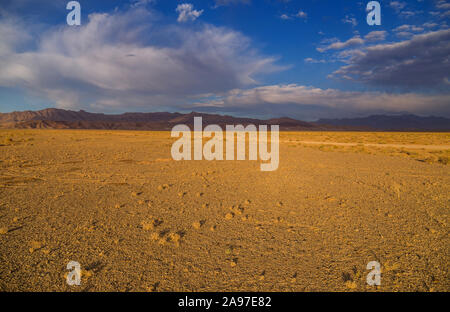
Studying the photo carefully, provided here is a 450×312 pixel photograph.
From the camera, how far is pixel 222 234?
15.0ft

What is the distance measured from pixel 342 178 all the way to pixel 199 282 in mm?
8543

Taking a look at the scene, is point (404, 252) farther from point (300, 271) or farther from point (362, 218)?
point (300, 271)

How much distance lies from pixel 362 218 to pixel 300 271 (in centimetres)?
291

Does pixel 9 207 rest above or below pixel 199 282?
above

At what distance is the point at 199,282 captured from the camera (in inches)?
124

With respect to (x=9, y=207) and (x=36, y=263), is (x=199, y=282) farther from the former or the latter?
(x=9, y=207)

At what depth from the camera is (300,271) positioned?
338 cm

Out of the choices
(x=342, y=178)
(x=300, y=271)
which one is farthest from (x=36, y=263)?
(x=342, y=178)

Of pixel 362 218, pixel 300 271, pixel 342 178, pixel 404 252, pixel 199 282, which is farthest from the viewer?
pixel 342 178

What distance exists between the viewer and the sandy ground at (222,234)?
125 inches

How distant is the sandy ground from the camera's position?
3186mm
